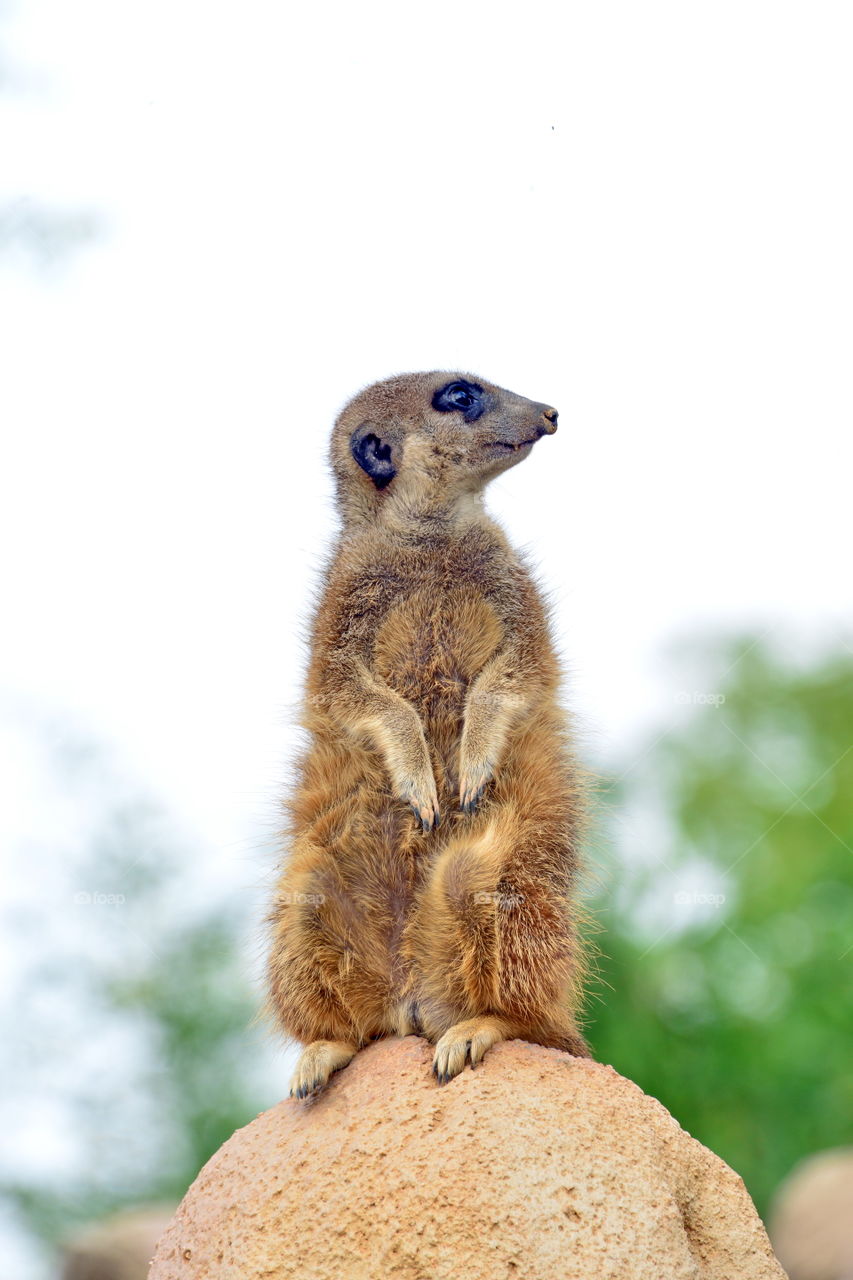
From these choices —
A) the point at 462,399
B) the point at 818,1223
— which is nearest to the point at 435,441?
the point at 462,399

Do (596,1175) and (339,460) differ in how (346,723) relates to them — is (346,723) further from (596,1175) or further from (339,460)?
(596,1175)

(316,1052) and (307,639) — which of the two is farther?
(307,639)

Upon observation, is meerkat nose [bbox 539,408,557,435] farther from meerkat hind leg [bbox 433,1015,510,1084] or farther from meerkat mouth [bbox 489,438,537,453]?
meerkat hind leg [bbox 433,1015,510,1084]

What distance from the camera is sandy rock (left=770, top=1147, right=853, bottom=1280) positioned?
7.21m

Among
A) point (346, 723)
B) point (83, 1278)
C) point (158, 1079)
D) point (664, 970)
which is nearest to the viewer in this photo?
point (346, 723)

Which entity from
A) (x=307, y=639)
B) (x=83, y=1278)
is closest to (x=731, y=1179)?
(x=307, y=639)

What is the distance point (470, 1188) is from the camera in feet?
8.57

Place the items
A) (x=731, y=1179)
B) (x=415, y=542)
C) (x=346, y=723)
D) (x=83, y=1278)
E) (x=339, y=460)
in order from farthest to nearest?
(x=83, y=1278) < (x=339, y=460) < (x=415, y=542) < (x=346, y=723) < (x=731, y=1179)

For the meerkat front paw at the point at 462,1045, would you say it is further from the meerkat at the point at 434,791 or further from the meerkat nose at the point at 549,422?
the meerkat nose at the point at 549,422

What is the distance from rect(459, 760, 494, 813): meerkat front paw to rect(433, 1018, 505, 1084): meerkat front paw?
20.3 inches

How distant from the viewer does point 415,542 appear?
11.6ft

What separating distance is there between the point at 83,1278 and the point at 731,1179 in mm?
5482

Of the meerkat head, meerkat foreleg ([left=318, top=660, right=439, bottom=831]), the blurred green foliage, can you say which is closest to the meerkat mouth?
the meerkat head

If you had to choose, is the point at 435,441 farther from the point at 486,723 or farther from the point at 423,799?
the point at 423,799
